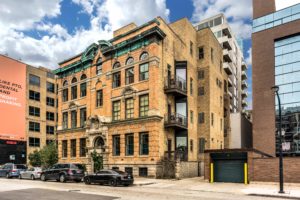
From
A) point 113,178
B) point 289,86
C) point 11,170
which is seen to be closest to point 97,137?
point 11,170

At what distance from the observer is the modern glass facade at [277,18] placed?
43531mm

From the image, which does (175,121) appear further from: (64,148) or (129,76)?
(64,148)

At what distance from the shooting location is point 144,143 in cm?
3148

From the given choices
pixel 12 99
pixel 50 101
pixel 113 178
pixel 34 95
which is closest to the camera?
pixel 113 178

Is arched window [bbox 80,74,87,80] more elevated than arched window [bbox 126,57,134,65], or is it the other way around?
arched window [bbox 126,57,134,65]

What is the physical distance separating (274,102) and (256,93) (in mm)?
3005

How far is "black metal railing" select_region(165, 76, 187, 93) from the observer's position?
32369mm

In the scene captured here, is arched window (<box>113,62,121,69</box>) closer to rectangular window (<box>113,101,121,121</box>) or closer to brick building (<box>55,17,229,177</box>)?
brick building (<box>55,17,229,177</box>)

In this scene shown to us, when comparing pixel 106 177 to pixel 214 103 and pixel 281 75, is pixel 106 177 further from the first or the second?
pixel 281 75

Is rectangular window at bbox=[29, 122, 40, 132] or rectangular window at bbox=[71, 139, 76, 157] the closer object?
rectangular window at bbox=[71, 139, 76, 157]

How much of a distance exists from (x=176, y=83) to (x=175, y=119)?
12.8 feet

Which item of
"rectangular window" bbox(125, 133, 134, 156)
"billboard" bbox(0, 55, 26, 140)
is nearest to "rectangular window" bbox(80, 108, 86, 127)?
"rectangular window" bbox(125, 133, 134, 156)

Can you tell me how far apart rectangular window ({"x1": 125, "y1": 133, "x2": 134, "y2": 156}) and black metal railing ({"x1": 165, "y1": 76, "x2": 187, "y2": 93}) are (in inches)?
251

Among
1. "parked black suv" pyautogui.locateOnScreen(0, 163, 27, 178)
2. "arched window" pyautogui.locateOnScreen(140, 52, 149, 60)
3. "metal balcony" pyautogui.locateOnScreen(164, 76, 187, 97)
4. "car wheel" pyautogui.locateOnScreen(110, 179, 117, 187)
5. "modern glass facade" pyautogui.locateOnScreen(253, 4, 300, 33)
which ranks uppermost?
"modern glass facade" pyautogui.locateOnScreen(253, 4, 300, 33)
